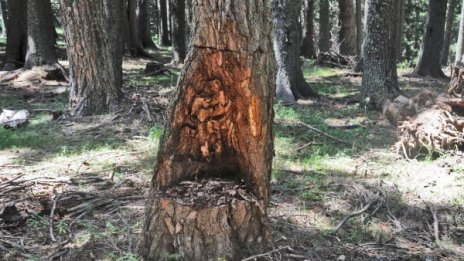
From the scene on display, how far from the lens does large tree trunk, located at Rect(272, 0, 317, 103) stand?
31.4 ft

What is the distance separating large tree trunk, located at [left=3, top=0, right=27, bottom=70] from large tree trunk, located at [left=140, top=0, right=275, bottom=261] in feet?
36.3

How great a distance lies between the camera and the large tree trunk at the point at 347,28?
17688 mm

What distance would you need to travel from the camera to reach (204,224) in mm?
3250

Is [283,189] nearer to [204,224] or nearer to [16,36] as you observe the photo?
[204,224]

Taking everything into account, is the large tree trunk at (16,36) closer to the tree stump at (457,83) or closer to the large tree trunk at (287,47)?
the large tree trunk at (287,47)

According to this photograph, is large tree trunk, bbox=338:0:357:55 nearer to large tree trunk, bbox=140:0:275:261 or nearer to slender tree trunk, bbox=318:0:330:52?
slender tree trunk, bbox=318:0:330:52

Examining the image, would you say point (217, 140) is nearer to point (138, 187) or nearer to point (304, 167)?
point (138, 187)

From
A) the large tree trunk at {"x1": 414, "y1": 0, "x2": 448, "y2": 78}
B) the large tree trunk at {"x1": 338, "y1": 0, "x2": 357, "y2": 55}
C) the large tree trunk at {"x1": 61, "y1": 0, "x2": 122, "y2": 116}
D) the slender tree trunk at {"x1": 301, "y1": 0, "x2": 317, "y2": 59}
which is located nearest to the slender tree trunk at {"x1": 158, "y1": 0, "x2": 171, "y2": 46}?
the slender tree trunk at {"x1": 301, "y1": 0, "x2": 317, "y2": 59}

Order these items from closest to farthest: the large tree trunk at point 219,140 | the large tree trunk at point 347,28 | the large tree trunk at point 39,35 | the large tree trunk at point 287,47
→ the large tree trunk at point 219,140 → the large tree trunk at point 287,47 → the large tree trunk at point 39,35 → the large tree trunk at point 347,28

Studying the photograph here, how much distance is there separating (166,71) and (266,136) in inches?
420

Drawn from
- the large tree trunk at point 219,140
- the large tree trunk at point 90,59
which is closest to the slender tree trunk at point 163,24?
the large tree trunk at point 90,59

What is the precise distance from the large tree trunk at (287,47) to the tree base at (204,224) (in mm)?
6586

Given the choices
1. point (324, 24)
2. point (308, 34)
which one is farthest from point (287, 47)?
point (324, 24)

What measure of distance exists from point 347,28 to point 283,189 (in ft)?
45.1
